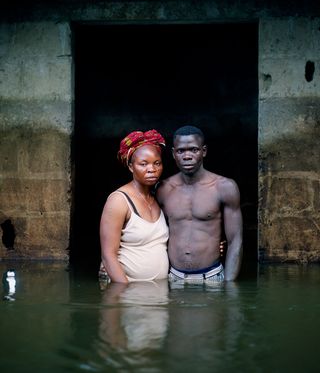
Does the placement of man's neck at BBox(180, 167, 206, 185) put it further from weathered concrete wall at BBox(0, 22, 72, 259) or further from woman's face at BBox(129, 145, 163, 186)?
weathered concrete wall at BBox(0, 22, 72, 259)

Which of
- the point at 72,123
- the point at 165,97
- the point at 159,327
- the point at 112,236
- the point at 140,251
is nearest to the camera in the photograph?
the point at 159,327

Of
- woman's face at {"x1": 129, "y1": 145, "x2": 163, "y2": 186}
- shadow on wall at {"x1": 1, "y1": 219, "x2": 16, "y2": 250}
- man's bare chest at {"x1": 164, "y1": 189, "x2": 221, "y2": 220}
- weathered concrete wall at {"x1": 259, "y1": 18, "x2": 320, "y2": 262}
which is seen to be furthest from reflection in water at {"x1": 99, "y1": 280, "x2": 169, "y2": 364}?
shadow on wall at {"x1": 1, "y1": 219, "x2": 16, "y2": 250}

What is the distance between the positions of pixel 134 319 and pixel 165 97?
24.1 ft

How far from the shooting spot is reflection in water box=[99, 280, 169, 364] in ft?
12.6

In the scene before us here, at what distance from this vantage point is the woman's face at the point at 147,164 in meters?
→ 5.97

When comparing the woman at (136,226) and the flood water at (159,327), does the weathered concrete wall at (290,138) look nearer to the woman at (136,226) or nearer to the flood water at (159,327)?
the flood water at (159,327)

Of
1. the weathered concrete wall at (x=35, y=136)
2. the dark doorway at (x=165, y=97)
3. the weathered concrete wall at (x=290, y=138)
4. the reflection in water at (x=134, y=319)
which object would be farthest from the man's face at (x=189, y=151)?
the dark doorway at (x=165, y=97)

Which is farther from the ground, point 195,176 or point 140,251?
point 195,176

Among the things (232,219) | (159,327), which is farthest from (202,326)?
(232,219)

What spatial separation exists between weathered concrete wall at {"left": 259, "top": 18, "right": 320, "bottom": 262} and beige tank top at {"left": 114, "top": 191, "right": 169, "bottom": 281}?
1845mm

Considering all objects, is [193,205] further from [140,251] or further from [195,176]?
[140,251]

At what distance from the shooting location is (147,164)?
5.98 meters

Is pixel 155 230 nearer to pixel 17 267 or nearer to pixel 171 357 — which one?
pixel 17 267

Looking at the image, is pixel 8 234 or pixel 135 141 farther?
pixel 8 234
